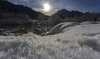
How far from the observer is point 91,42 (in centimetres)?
91

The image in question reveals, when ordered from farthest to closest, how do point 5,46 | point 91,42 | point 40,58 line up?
point 91,42 < point 5,46 < point 40,58

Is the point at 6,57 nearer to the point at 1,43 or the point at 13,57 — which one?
the point at 13,57

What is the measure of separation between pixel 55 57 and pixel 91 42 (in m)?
0.68

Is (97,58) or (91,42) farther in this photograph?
(91,42)

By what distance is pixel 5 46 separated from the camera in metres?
0.77

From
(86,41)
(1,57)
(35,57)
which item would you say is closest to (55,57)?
(35,57)

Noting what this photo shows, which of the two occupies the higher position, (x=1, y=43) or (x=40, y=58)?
(x=1, y=43)

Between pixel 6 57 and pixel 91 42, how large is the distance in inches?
45.2

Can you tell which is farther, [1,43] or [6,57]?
[1,43]

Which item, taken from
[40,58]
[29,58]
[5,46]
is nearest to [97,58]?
[40,58]

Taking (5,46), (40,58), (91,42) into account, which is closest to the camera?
(40,58)

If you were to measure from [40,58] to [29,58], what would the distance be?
11 centimetres

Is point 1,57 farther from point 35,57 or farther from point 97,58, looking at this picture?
point 97,58

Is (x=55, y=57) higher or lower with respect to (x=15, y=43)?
lower
